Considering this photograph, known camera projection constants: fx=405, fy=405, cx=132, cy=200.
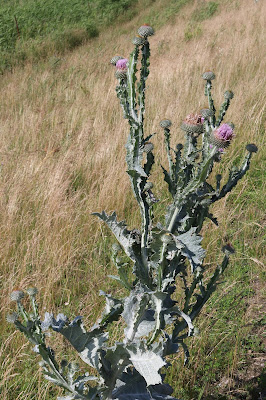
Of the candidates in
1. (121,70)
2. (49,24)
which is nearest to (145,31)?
(121,70)

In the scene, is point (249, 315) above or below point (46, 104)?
below

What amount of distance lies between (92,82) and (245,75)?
256 centimetres

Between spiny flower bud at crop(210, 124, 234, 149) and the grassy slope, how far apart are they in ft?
4.93

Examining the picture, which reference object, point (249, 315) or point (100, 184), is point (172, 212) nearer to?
point (249, 315)

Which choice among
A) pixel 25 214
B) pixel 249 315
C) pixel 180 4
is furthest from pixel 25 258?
pixel 180 4

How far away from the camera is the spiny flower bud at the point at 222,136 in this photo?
1.28m

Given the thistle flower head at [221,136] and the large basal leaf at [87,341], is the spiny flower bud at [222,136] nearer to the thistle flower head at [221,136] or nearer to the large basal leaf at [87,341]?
the thistle flower head at [221,136]

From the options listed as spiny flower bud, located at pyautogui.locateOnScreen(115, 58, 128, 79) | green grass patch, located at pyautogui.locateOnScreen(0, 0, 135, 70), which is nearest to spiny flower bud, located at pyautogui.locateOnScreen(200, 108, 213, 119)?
spiny flower bud, located at pyautogui.locateOnScreen(115, 58, 128, 79)

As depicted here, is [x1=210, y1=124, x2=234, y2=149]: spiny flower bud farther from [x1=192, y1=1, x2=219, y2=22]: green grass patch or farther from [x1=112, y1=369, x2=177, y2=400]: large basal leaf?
[x1=192, y1=1, x2=219, y2=22]: green grass patch

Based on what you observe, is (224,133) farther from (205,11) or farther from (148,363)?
(205,11)

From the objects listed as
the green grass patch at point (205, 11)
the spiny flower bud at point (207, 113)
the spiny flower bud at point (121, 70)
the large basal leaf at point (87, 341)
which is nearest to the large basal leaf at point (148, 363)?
the large basal leaf at point (87, 341)

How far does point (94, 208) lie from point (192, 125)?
223 cm

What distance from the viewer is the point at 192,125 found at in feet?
4.80

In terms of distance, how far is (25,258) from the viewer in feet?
9.23
